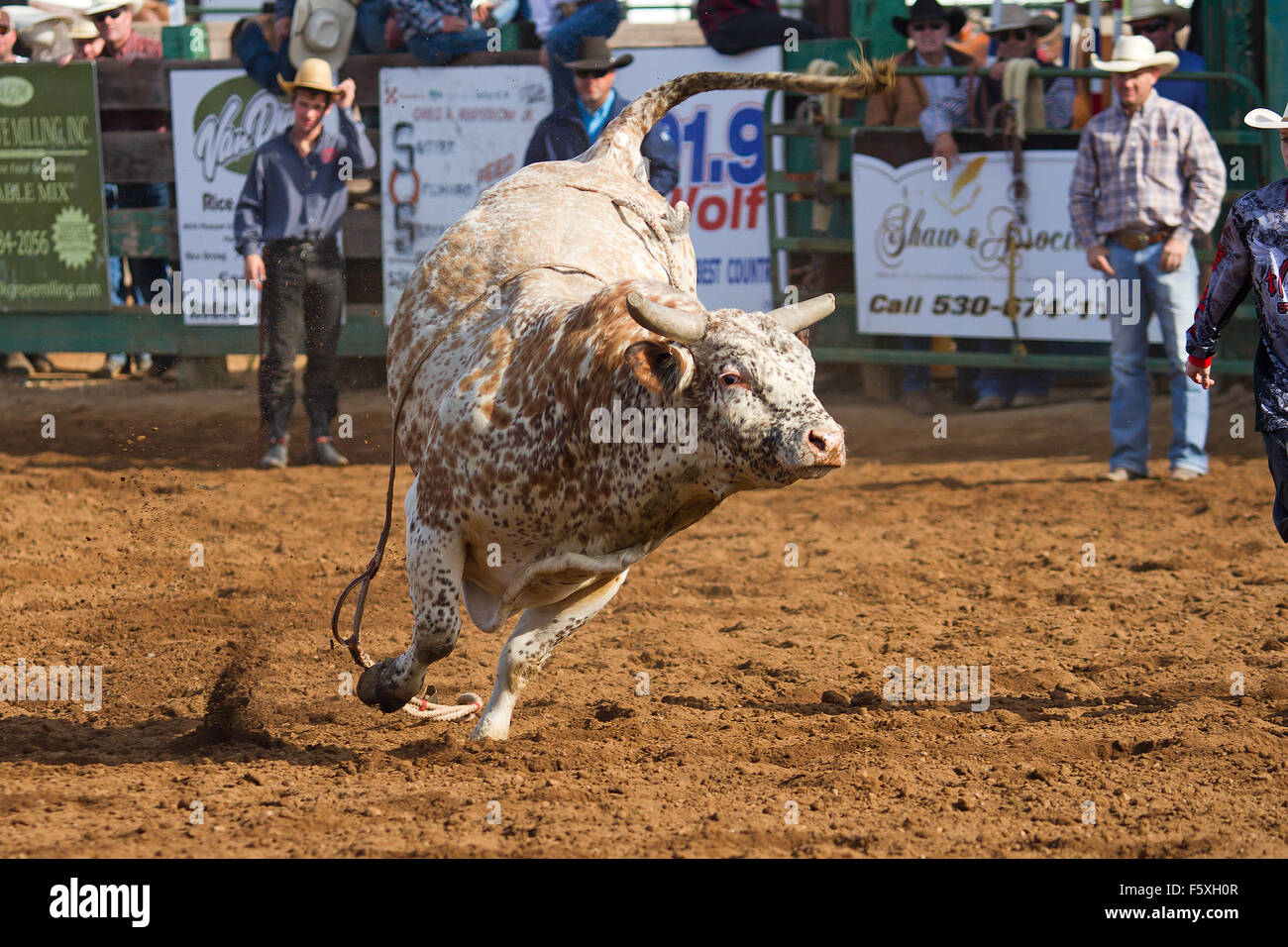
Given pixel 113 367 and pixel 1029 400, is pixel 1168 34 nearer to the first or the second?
pixel 1029 400

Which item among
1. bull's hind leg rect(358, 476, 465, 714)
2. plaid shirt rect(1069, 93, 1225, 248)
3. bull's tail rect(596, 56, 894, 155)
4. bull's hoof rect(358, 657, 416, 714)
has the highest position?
bull's tail rect(596, 56, 894, 155)

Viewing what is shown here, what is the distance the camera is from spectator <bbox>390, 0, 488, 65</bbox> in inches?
402

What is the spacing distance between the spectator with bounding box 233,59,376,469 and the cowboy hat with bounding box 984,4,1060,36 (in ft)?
13.7

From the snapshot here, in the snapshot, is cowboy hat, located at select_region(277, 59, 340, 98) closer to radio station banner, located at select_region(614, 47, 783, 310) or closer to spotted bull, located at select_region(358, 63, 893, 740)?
radio station banner, located at select_region(614, 47, 783, 310)

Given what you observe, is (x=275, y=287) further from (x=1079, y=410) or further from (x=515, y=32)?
(x=1079, y=410)

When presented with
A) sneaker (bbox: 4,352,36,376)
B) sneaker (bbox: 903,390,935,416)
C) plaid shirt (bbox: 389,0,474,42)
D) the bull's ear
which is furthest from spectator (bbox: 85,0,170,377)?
the bull's ear

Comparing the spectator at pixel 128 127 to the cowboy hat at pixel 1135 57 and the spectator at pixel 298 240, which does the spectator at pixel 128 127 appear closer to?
the spectator at pixel 298 240

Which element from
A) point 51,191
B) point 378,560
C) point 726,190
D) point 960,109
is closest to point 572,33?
point 726,190

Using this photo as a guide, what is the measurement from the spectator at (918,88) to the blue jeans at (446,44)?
2.75 m

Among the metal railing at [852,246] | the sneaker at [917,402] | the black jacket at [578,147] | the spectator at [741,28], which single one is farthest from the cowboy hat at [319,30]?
the sneaker at [917,402]

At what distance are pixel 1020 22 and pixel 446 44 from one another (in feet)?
12.7

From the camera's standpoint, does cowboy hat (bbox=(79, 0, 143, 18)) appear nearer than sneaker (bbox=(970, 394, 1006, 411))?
No

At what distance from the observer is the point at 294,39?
10.1 meters

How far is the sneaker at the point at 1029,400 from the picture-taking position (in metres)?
10.1
